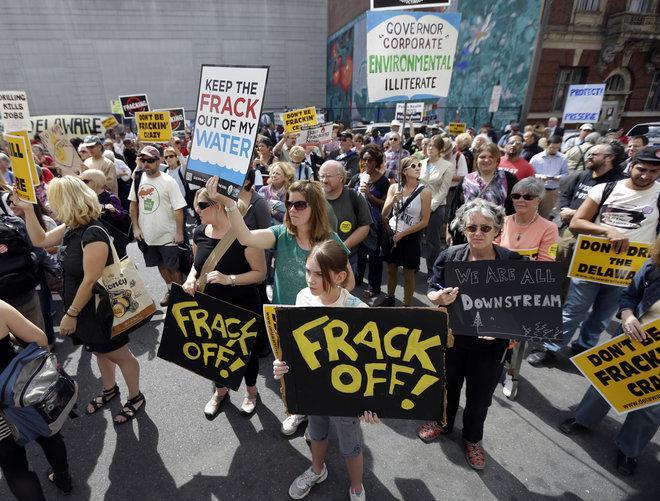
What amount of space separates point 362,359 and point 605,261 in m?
2.69

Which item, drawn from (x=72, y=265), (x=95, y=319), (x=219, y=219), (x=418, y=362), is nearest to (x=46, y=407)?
(x=95, y=319)

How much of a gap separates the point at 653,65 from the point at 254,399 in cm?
2329

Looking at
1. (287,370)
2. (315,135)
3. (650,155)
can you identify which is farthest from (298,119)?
(287,370)

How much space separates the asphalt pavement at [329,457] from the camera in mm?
2488

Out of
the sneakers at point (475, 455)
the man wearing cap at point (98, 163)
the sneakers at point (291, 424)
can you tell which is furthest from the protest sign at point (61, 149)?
the sneakers at point (475, 455)

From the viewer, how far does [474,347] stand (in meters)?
2.42

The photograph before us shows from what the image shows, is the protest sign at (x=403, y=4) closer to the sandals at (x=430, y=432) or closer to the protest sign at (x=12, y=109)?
the sandals at (x=430, y=432)

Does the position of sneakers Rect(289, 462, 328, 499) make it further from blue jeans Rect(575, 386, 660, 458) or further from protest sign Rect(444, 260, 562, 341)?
blue jeans Rect(575, 386, 660, 458)

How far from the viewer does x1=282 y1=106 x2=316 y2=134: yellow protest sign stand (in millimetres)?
7734

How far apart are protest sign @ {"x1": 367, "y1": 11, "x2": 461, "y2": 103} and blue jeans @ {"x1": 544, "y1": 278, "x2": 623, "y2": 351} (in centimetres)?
263

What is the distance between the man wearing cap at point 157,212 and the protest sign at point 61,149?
3.62 m

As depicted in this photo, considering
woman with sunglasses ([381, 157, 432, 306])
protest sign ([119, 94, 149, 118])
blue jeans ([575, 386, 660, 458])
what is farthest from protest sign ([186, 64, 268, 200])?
protest sign ([119, 94, 149, 118])

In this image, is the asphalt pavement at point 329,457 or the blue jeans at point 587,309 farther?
the blue jeans at point 587,309

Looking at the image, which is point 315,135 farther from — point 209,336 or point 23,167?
point 209,336
